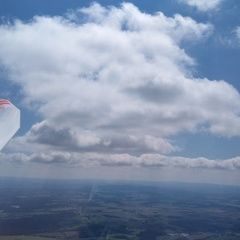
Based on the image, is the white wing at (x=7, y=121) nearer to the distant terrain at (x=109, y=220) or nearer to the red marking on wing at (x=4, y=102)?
the red marking on wing at (x=4, y=102)

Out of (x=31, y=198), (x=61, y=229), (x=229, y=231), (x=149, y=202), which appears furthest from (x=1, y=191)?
(x=229, y=231)

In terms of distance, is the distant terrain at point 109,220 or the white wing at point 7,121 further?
the distant terrain at point 109,220

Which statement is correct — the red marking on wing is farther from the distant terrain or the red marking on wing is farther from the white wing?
the distant terrain

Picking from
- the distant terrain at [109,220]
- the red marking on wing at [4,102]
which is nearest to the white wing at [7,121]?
the red marking on wing at [4,102]

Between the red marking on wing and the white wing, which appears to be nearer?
the white wing

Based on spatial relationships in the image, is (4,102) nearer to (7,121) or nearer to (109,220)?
(7,121)

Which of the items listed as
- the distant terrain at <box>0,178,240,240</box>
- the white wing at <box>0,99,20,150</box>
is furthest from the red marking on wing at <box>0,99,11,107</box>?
the distant terrain at <box>0,178,240,240</box>

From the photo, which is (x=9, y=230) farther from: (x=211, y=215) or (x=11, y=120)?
(x=11, y=120)

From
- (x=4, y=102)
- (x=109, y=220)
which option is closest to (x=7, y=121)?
(x=4, y=102)

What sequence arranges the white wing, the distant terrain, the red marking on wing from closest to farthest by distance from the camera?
the white wing, the red marking on wing, the distant terrain
